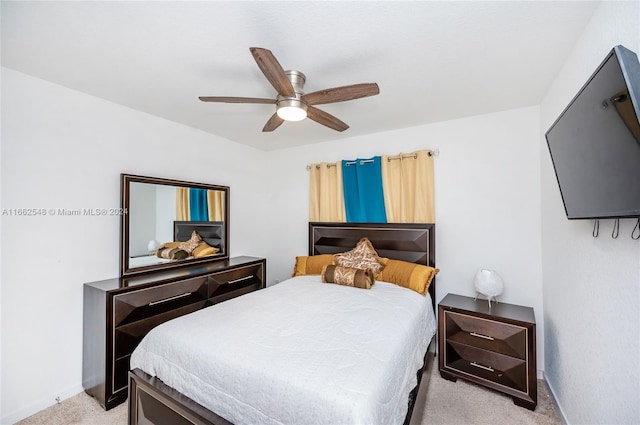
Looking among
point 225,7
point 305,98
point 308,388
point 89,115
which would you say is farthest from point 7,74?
point 308,388

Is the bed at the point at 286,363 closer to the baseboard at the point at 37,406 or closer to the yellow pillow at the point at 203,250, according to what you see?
the baseboard at the point at 37,406

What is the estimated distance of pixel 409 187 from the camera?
3.21 meters

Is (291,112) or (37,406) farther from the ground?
(291,112)

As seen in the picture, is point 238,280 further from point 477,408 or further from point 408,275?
point 477,408

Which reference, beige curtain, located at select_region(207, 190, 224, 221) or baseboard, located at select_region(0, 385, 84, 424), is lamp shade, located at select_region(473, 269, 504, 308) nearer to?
beige curtain, located at select_region(207, 190, 224, 221)

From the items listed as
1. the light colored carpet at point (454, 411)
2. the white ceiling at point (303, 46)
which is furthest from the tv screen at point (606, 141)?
the light colored carpet at point (454, 411)

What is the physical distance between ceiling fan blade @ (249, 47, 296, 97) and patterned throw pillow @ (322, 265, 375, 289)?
71.1 inches

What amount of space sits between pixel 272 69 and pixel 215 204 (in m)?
2.46

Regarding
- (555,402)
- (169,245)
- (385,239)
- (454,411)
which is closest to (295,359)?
(454,411)

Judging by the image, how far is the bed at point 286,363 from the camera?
48.1 inches

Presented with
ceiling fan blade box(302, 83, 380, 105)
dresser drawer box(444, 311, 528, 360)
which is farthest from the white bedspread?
ceiling fan blade box(302, 83, 380, 105)

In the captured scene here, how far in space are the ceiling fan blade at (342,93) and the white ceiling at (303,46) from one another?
25 cm

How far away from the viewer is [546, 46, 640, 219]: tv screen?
92 centimetres

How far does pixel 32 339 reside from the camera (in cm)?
211
